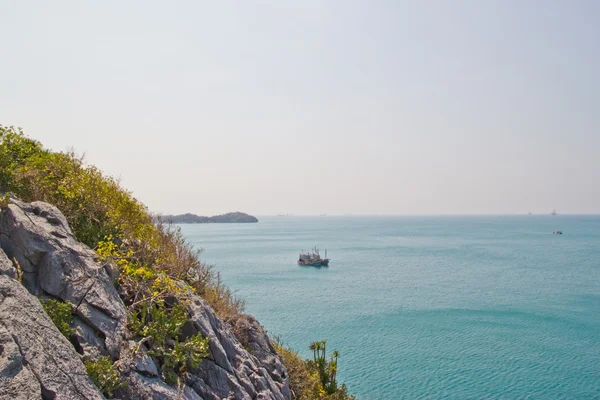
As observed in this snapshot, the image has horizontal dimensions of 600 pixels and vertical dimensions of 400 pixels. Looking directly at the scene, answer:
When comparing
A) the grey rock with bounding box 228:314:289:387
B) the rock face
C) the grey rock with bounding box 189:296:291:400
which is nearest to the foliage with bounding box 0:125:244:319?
the grey rock with bounding box 228:314:289:387

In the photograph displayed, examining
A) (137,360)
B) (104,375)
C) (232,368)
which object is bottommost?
(232,368)

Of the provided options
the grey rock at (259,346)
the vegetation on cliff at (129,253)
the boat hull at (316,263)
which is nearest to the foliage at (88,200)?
the vegetation on cliff at (129,253)

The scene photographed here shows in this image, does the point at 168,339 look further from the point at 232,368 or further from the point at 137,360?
the point at 232,368

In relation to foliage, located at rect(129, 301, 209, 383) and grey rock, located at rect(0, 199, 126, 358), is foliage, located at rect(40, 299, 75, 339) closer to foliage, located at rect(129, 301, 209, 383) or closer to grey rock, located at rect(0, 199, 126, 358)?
grey rock, located at rect(0, 199, 126, 358)

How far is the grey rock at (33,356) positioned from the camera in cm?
511

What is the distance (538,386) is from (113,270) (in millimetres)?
32520

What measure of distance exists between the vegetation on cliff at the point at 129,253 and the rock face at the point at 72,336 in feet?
1.18

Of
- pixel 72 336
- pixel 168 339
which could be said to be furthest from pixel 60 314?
pixel 168 339

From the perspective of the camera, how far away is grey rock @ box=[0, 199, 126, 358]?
7.40 m

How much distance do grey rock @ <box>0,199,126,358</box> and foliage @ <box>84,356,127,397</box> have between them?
0.54m

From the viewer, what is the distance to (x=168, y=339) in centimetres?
862

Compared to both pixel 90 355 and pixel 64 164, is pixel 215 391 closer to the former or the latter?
pixel 90 355

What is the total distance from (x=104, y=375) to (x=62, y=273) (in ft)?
7.96

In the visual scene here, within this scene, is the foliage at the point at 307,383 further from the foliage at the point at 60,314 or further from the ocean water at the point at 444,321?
the ocean water at the point at 444,321
